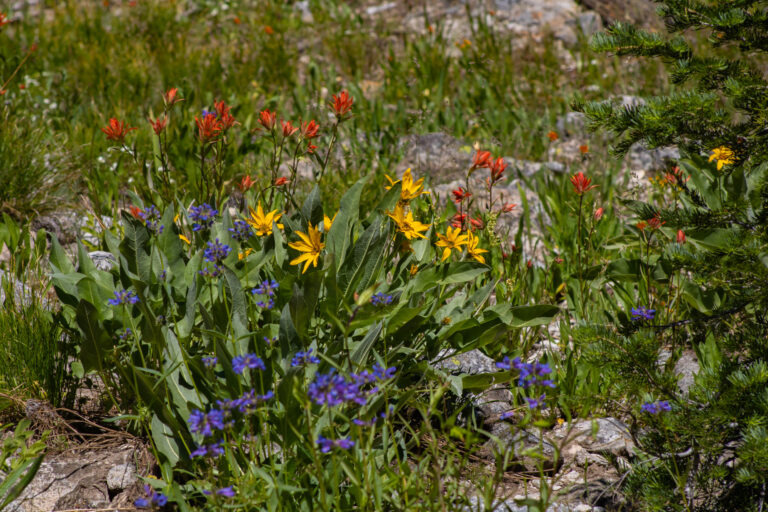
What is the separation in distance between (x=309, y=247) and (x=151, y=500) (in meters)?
0.99

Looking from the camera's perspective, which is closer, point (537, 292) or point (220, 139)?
point (220, 139)

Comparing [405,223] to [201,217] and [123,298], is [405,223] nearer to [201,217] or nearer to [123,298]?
[201,217]

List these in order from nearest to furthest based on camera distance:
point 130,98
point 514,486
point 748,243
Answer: point 748,243 → point 514,486 → point 130,98

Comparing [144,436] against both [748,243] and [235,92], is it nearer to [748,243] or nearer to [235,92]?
[748,243]

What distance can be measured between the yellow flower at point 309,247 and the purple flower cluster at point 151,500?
0.81 metres

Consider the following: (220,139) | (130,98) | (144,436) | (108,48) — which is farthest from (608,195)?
(108,48)

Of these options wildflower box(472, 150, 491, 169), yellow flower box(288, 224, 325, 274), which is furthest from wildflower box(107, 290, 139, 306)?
wildflower box(472, 150, 491, 169)

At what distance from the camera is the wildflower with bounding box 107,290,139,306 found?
2.09m

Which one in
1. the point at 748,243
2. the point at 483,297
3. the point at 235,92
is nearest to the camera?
the point at 748,243

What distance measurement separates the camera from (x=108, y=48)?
245 inches

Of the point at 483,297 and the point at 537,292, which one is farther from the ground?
the point at 483,297

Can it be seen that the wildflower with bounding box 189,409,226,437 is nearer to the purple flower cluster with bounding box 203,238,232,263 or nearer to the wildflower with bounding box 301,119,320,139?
the purple flower cluster with bounding box 203,238,232,263

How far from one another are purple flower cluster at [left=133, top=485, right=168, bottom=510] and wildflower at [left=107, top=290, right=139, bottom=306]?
544 millimetres

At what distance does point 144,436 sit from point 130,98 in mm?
3750
